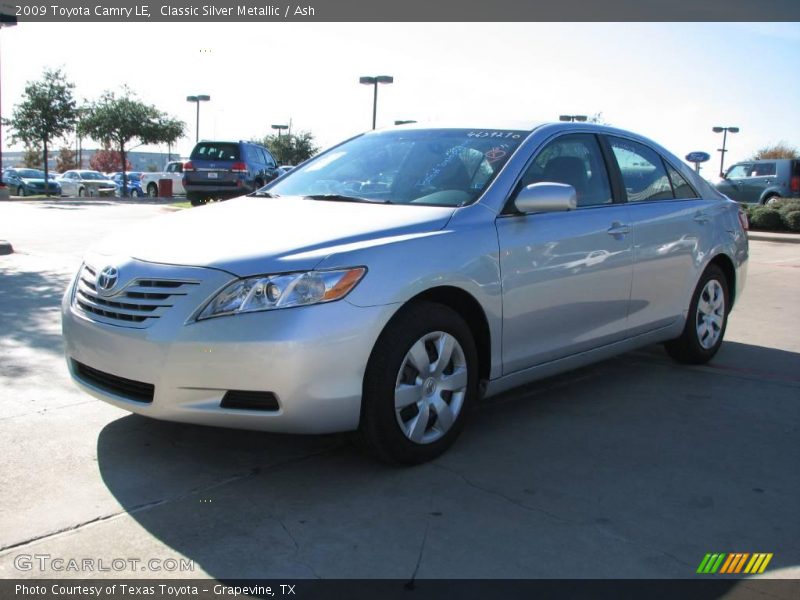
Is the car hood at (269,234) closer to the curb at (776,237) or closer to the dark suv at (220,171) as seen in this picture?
the curb at (776,237)

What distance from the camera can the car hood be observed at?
352 cm

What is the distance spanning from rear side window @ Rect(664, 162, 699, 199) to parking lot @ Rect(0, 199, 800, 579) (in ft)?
4.56

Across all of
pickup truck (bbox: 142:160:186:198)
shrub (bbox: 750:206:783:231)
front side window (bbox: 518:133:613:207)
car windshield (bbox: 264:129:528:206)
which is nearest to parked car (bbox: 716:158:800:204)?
shrub (bbox: 750:206:783:231)

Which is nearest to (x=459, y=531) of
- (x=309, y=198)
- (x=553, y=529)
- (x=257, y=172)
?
(x=553, y=529)

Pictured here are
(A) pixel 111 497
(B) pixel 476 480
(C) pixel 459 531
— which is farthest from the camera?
(B) pixel 476 480

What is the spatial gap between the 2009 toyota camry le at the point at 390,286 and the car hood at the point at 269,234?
0.04ft

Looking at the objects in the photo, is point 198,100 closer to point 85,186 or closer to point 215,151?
point 85,186

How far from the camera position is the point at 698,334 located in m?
5.85

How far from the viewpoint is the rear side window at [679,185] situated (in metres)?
5.74

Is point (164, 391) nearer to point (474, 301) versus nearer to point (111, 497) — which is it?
point (111, 497)

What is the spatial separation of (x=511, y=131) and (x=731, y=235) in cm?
238

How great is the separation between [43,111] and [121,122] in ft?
11.7

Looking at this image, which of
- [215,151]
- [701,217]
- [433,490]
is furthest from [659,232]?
[215,151]

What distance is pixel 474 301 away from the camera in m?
4.04
